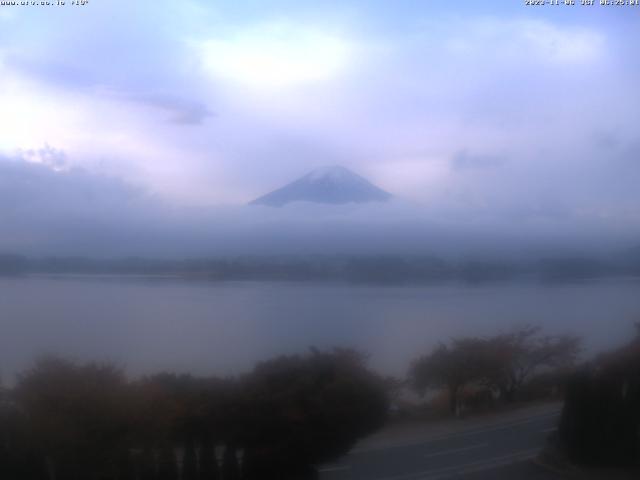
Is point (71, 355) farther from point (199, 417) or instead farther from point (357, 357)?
point (357, 357)

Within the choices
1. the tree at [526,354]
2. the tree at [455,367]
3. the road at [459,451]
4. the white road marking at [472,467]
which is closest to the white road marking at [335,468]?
the road at [459,451]

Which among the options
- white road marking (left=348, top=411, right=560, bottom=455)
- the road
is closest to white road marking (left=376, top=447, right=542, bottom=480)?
the road

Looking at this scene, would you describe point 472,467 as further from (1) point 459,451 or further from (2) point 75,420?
(2) point 75,420

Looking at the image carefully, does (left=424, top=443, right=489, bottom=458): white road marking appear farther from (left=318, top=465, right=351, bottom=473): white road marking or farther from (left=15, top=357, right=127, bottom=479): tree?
(left=15, top=357, right=127, bottom=479): tree

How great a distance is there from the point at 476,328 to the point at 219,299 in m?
1.84

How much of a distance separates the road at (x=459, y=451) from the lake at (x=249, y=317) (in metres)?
0.53

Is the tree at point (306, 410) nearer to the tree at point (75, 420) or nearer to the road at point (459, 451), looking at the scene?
the road at point (459, 451)

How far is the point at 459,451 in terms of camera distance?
5082mm

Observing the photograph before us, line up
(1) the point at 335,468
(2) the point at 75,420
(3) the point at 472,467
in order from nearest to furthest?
(2) the point at 75,420 → (1) the point at 335,468 → (3) the point at 472,467

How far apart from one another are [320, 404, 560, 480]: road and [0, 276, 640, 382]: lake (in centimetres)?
53

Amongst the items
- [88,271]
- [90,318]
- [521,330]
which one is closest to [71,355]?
[90,318]

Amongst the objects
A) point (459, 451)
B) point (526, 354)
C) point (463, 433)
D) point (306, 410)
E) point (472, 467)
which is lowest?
point (472, 467)

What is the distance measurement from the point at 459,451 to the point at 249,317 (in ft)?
5.70

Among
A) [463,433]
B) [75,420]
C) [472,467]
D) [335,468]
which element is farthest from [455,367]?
[75,420]
